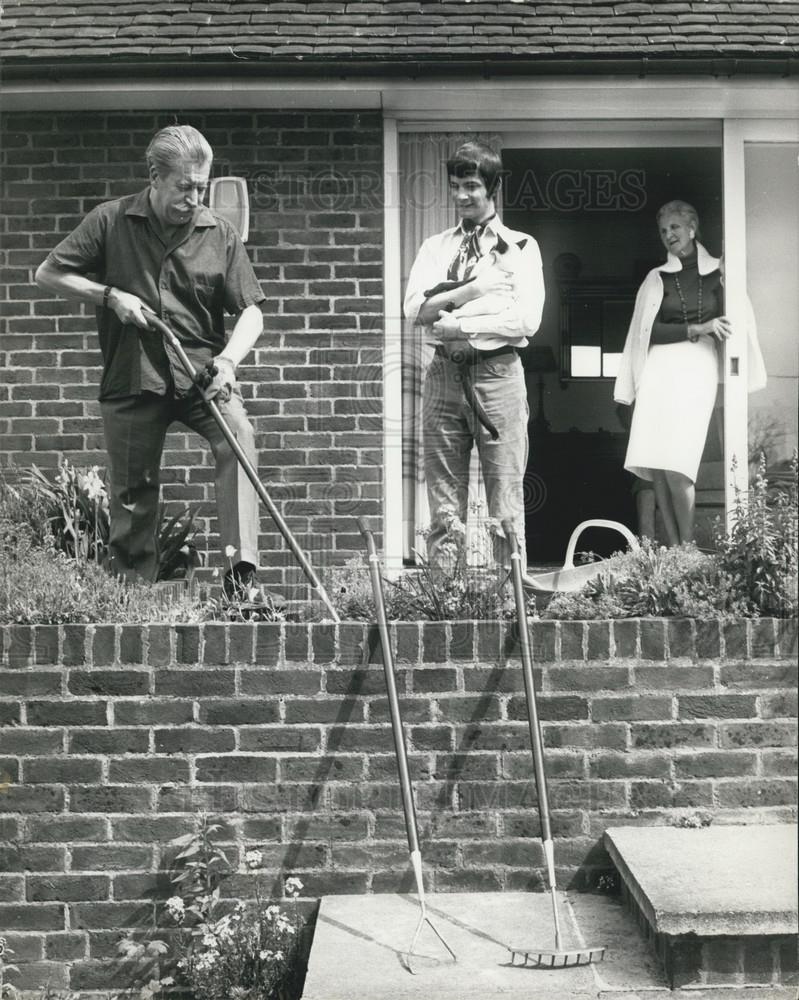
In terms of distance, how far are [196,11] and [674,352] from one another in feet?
8.54

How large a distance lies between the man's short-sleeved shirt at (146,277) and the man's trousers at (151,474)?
96 mm

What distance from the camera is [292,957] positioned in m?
4.63

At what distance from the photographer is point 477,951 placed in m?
4.20

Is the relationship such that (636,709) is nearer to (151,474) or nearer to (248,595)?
(248,595)

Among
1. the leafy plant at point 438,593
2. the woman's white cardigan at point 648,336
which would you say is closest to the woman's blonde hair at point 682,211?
the woman's white cardigan at point 648,336

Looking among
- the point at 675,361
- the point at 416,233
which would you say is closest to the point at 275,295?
the point at 416,233

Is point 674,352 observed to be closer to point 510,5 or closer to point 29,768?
point 510,5

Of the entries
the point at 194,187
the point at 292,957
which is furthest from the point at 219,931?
the point at 194,187

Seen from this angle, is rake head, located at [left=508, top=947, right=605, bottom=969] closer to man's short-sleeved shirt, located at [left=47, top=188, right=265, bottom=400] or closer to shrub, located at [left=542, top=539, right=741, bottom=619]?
shrub, located at [left=542, top=539, right=741, bottom=619]

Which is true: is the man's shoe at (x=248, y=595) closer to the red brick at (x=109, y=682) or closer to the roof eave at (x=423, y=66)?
the red brick at (x=109, y=682)

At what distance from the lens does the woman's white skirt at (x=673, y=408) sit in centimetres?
577

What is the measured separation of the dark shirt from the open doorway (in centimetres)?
12

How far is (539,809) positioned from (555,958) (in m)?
0.56

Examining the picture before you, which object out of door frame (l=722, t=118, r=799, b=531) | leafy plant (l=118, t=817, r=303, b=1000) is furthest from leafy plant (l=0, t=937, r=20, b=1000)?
door frame (l=722, t=118, r=799, b=531)
